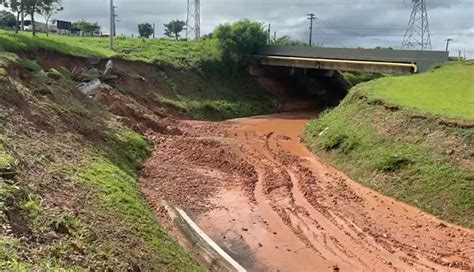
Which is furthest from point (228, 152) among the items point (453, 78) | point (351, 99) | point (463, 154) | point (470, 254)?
point (453, 78)

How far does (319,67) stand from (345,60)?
7.97ft

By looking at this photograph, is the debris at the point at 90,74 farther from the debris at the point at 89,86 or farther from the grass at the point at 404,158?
the grass at the point at 404,158

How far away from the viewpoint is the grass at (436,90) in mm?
20406

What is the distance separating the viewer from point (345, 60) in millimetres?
36438

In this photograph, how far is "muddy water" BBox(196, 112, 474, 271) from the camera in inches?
491

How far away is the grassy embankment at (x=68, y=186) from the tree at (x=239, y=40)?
1968 cm

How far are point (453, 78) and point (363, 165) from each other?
41.7 ft

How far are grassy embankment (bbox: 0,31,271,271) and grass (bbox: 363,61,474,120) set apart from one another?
1249cm

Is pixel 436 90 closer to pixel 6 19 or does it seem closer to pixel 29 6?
pixel 29 6

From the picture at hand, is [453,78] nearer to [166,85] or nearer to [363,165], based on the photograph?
[363,165]

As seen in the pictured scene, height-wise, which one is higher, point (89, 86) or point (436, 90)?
point (436, 90)

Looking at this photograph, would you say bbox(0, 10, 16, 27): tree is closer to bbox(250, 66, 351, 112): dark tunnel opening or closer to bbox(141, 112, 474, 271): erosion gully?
bbox(250, 66, 351, 112): dark tunnel opening

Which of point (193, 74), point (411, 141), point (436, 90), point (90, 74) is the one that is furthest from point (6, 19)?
point (411, 141)

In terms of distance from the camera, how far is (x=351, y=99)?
2702cm
